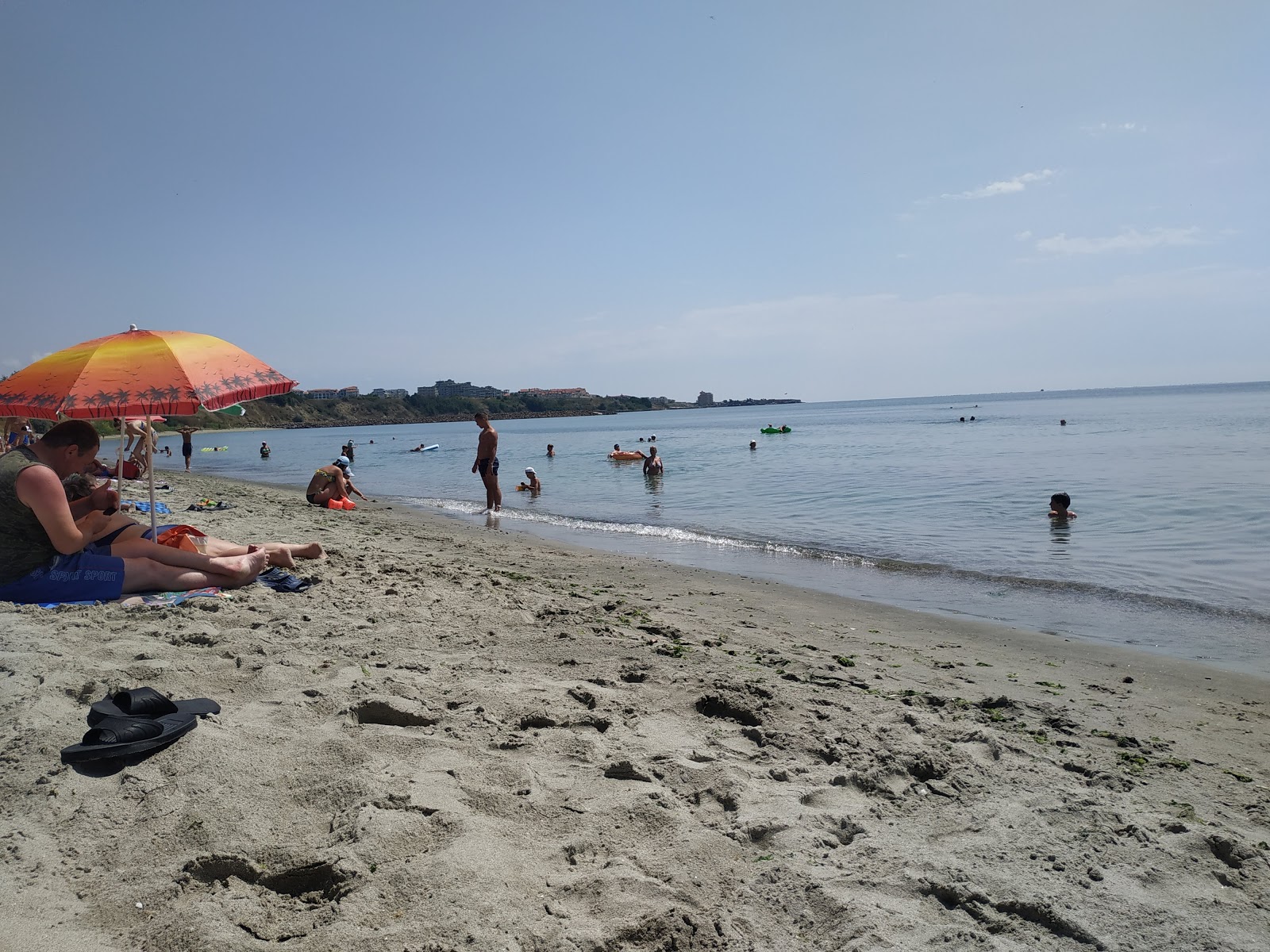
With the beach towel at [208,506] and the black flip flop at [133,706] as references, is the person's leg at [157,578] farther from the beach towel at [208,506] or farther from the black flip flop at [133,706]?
the beach towel at [208,506]

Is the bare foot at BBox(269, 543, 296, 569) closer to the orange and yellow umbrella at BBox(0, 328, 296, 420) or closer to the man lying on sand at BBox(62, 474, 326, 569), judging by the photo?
the man lying on sand at BBox(62, 474, 326, 569)

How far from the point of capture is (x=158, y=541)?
6.18m

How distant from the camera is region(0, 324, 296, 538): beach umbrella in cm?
493

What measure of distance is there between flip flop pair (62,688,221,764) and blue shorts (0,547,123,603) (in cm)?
253

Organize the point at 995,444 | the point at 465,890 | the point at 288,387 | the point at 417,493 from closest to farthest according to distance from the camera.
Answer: the point at 465,890 → the point at 288,387 → the point at 417,493 → the point at 995,444

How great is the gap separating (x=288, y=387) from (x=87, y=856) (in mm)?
3960

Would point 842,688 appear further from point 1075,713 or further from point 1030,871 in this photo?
point 1030,871

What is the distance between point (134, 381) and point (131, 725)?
2964 mm

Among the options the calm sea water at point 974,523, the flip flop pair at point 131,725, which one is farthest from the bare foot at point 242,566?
the calm sea water at point 974,523

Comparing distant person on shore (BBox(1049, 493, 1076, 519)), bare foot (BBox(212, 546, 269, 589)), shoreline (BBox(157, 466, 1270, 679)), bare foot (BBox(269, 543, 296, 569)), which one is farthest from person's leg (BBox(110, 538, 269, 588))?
distant person on shore (BBox(1049, 493, 1076, 519))

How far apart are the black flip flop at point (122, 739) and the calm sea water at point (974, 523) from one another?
687cm

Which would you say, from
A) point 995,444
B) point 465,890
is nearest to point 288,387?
point 465,890

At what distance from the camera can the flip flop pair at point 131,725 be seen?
9.46ft

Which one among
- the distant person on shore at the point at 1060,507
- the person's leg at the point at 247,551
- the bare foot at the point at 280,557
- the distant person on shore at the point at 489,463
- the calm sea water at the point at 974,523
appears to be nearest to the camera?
the person's leg at the point at 247,551
